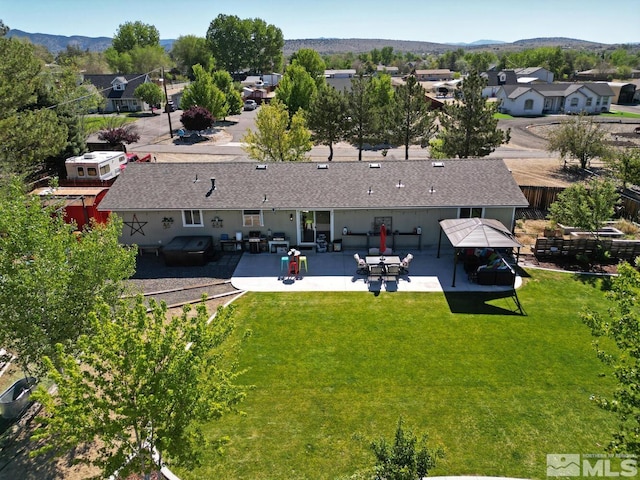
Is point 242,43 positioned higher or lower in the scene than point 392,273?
higher

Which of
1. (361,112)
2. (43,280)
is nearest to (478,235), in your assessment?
(43,280)

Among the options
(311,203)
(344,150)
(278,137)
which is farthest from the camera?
(344,150)

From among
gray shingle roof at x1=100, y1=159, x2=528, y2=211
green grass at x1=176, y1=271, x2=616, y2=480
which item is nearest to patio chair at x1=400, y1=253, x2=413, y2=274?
green grass at x1=176, y1=271, x2=616, y2=480

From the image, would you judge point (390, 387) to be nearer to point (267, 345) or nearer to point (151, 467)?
point (267, 345)

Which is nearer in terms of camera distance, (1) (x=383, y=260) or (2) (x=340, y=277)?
(1) (x=383, y=260)

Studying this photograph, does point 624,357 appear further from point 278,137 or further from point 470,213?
point 278,137

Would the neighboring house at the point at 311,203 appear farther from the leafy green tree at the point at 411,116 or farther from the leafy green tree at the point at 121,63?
the leafy green tree at the point at 121,63

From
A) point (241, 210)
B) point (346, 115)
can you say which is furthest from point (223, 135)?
point (241, 210)

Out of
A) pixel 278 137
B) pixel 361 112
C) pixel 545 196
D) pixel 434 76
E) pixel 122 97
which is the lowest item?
pixel 545 196
